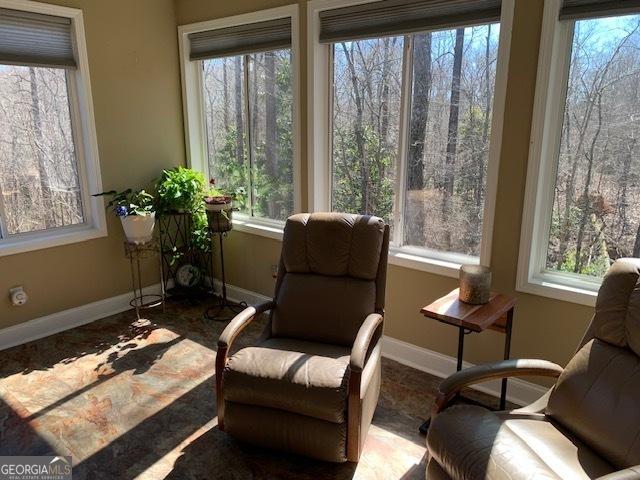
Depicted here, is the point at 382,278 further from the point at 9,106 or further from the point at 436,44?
the point at 9,106

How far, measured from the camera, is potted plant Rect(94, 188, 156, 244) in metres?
3.39

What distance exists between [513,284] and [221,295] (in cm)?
254

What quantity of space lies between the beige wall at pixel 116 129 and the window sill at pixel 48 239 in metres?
0.05

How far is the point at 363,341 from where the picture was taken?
205 cm

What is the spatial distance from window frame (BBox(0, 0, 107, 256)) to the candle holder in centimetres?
275

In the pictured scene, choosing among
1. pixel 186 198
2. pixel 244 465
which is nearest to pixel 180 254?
pixel 186 198

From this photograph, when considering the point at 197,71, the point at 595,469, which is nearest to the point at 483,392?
the point at 595,469

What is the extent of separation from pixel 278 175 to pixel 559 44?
2068 millimetres

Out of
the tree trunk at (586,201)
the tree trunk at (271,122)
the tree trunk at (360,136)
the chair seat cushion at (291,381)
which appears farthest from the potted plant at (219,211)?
the tree trunk at (586,201)

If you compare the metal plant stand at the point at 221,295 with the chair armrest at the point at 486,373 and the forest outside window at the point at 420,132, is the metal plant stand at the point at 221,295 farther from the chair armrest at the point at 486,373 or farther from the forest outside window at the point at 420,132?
the chair armrest at the point at 486,373

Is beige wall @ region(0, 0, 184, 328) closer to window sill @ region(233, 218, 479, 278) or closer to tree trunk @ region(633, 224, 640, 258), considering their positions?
window sill @ region(233, 218, 479, 278)

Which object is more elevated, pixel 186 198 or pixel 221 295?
pixel 186 198

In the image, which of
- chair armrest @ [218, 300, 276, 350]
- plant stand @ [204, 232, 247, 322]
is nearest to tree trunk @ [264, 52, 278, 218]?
plant stand @ [204, 232, 247, 322]

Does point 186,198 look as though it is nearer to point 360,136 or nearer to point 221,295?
point 221,295
